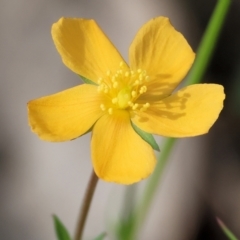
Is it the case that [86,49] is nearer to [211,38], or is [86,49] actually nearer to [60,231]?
[211,38]

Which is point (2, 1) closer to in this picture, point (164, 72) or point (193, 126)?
point (164, 72)

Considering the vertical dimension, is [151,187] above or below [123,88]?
below

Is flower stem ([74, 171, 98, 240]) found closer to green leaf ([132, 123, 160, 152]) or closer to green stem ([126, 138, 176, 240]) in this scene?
green leaf ([132, 123, 160, 152])

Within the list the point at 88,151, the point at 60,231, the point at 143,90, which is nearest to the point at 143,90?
the point at 143,90

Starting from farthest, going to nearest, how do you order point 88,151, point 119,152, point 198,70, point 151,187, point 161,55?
point 88,151, point 151,187, point 198,70, point 161,55, point 119,152

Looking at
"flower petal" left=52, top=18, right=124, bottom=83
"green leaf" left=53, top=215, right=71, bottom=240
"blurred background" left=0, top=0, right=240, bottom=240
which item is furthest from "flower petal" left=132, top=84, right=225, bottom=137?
"blurred background" left=0, top=0, right=240, bottom=240

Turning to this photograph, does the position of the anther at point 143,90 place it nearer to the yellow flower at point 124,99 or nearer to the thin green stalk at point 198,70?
the yellow flower at point 124,99

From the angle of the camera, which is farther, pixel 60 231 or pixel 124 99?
pixel 60 231

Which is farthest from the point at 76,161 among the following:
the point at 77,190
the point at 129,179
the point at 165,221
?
the point at 129,179
